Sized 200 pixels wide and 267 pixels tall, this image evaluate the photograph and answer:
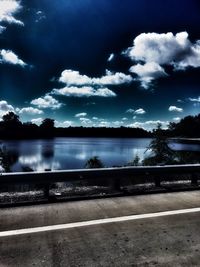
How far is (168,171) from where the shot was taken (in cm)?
898

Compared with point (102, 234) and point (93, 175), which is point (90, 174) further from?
point (102, 234)

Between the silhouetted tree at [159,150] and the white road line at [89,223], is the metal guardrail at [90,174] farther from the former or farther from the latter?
the silhouetted tree at [159,150]

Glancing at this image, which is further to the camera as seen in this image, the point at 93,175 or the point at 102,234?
the point at 93,175

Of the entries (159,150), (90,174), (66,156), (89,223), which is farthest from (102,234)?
(66,156)

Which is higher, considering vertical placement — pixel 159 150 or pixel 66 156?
pixel 159 150

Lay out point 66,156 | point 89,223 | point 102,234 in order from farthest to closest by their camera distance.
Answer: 1. point 66,156
2. point 89,223
3. point 102,234

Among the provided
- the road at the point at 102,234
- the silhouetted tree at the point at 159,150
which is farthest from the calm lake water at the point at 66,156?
the road at the point at 102,234

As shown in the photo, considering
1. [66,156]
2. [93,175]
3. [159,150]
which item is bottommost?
[66,156]

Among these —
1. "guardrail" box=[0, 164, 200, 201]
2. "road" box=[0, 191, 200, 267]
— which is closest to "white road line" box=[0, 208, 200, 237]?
"road" box=[0, 191, 200, 267]

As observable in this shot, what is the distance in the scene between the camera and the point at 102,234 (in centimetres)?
507

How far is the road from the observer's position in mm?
4149

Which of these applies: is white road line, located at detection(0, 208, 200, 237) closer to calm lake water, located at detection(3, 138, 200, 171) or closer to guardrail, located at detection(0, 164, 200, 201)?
guardrail, located at detection(0, 164, 200, 201)

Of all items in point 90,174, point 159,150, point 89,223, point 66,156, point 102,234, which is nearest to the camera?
point 102,234

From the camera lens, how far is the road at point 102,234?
4149 millimetres
